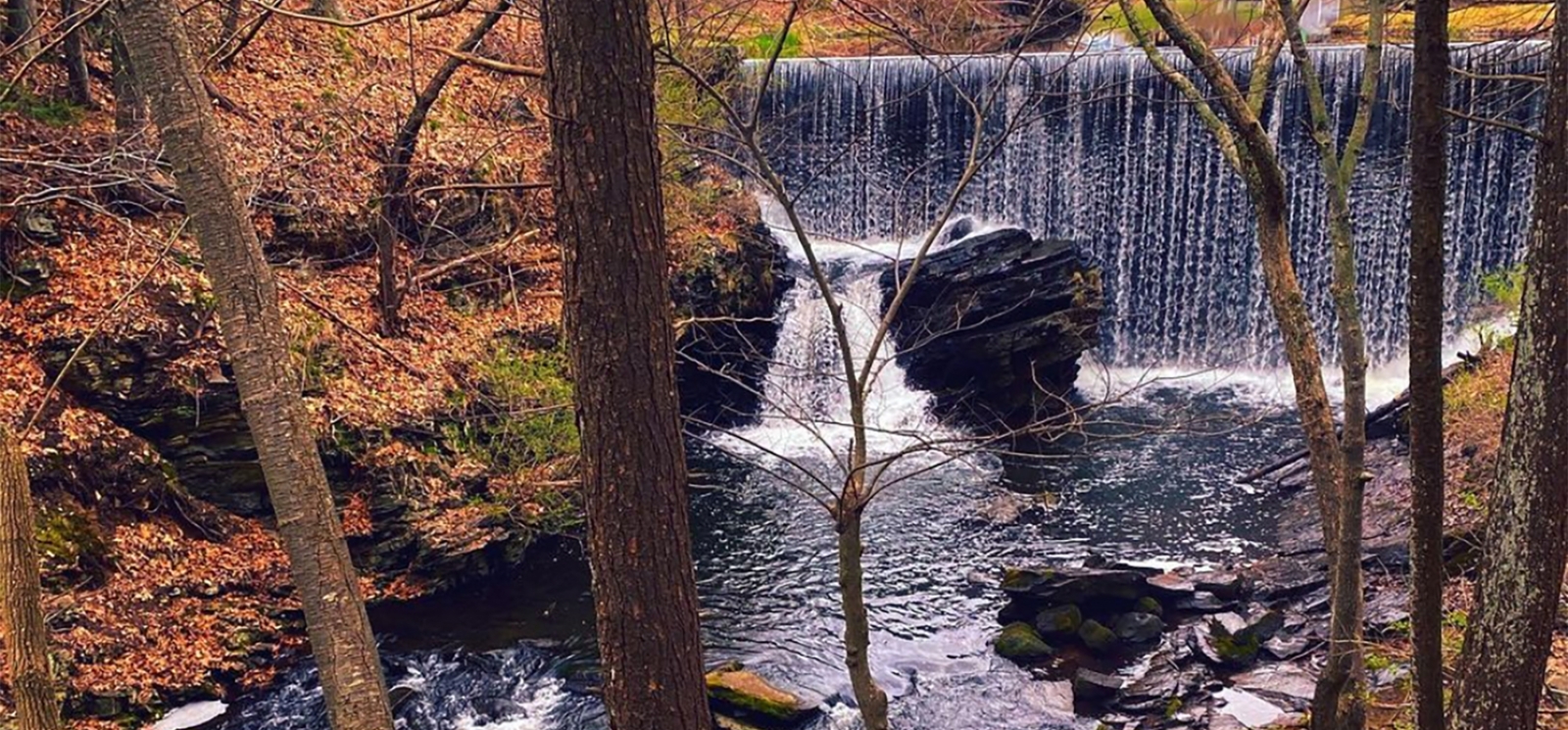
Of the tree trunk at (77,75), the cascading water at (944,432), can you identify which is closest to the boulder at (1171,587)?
the cascading water at (944,432)

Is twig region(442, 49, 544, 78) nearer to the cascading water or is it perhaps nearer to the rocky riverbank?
the cascading water

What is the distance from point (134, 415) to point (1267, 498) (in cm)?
1118

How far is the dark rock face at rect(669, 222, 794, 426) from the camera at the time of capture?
1385 centimetres

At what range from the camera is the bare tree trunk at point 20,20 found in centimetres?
932

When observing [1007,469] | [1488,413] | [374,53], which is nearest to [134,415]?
[374,53]

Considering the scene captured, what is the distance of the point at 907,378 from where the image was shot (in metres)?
15.7

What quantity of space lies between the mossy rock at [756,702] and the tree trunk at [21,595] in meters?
4.50

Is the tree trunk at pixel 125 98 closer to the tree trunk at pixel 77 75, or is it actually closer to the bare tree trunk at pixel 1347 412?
the tree trunk at pixel 77 75

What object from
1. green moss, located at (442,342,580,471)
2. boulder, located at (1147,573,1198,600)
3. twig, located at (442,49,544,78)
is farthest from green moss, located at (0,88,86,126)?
boulder, located at (1147,573,1198,600)

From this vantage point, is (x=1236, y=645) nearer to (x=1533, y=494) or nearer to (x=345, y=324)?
(x=1533, y=494)

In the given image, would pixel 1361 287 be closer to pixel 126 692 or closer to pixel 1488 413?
pixel 1488 413

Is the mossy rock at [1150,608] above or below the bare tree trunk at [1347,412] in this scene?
below

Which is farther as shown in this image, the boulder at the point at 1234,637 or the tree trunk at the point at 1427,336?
the boulder at the point at 1234,637

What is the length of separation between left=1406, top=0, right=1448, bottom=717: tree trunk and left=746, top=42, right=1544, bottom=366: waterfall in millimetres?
11520
